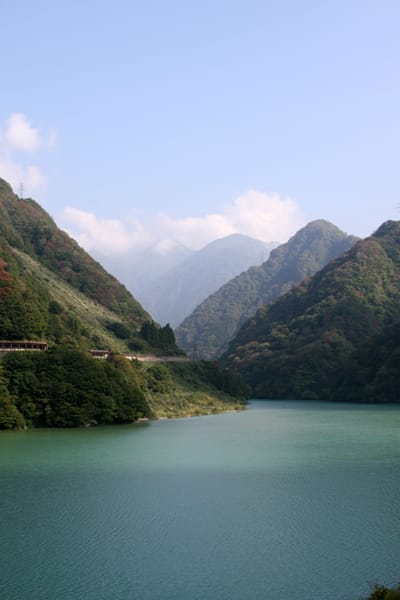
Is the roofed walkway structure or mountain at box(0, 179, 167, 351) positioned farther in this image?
mountain at box(0, 179, 167, 351)

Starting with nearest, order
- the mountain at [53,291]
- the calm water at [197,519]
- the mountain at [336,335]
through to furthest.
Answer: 1. the calm water at [197,519]
2. the mountain at [53,291]
3. the mountain at [336,335]

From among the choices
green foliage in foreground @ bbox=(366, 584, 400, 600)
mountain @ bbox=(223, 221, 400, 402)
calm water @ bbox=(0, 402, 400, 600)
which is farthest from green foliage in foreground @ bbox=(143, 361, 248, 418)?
green foliage in foreground @ bbox=(366, 584, 400, 600)

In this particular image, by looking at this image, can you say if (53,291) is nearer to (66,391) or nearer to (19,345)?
(19,345)

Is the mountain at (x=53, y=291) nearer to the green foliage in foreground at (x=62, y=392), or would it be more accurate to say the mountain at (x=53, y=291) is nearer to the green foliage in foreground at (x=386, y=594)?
the green foliage in foreground at (x=62, y=392)

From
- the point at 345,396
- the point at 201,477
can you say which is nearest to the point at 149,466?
the point at 201,477

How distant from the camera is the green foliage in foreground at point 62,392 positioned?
6975cm

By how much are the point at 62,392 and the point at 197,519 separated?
41.3m

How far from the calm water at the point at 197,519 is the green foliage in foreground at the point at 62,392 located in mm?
12275

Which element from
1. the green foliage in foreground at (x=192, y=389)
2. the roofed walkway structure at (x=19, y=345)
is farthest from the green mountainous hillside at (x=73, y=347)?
the roofed walkway structure at (x=19, y=345)

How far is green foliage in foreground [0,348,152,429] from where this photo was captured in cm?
6975

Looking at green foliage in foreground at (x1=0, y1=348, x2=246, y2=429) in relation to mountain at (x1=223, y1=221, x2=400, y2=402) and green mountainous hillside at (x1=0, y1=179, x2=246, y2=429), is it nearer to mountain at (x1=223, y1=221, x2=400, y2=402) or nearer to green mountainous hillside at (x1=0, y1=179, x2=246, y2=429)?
green mountainous hillside at (x1=0, y1=179, x2=246, y2=429)

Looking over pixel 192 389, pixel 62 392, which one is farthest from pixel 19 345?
pixel 192 389

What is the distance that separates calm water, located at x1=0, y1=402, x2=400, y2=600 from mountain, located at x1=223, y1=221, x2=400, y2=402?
7352cm

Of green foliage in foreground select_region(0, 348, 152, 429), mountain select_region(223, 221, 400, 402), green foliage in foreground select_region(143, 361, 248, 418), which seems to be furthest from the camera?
mountain select_region(223, 221, 400, 402)
